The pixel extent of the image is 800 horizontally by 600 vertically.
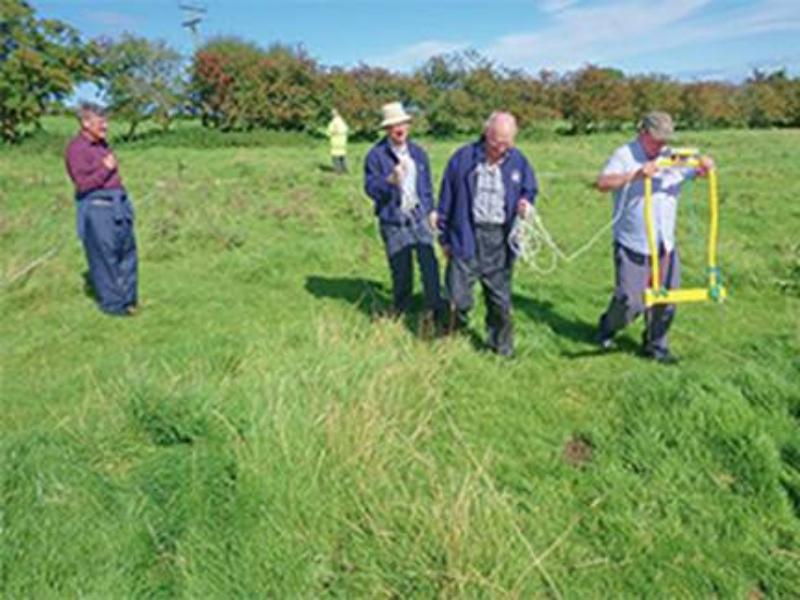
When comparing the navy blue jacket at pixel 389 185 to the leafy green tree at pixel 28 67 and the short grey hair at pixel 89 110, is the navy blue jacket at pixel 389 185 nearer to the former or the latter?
the short grey hair at pixel 89 110

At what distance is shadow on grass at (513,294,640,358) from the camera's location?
Result: 215 inches

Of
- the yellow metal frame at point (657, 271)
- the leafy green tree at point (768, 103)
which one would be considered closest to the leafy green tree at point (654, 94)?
the leafy green tree at point (768, 103)

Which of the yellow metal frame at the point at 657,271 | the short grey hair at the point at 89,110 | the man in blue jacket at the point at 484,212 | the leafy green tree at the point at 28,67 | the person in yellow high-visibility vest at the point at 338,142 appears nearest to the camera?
the yellow metal frame at the point at 657,271

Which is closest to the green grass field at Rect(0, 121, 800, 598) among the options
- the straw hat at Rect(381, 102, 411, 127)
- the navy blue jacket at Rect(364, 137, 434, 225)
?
the navy blue jacket at Rect(364, 137, 434, 225)

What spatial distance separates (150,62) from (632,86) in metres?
26.1

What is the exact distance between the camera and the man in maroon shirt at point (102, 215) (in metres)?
6.28

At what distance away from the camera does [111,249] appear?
6625mm

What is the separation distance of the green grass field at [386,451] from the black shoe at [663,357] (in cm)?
17

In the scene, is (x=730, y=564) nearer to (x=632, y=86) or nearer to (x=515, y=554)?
(x=515, y=554)

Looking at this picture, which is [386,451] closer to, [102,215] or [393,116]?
[393,116]

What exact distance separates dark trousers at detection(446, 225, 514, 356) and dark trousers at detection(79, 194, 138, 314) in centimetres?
355

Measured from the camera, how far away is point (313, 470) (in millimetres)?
3422

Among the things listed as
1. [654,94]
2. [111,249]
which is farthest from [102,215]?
[654,94]

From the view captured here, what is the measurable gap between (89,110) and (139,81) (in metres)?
28.8
